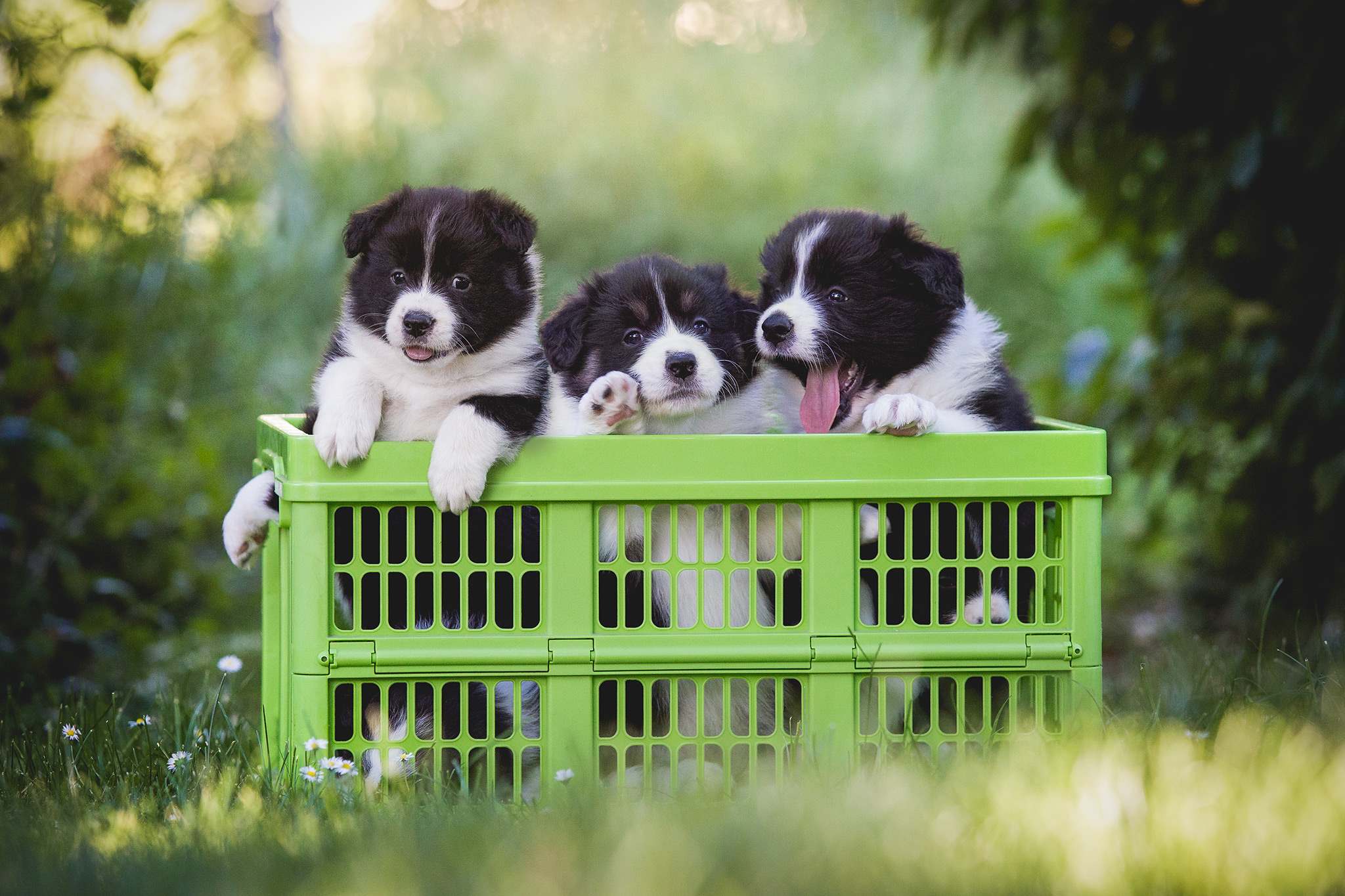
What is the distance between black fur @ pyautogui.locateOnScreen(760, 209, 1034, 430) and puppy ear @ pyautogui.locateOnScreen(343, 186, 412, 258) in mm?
816

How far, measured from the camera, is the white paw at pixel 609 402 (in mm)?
2318

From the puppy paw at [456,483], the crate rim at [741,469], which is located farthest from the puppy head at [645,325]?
the puppy paw at [456,483]

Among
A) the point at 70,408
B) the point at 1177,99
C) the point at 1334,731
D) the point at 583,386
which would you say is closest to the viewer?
the point at 1334,731

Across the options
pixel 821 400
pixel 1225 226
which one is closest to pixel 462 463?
pixel 821 400

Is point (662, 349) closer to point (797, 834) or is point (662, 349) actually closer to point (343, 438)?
point (343, 438)

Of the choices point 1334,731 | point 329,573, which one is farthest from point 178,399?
point 1334,731

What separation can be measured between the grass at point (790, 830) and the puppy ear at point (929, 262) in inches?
38.9

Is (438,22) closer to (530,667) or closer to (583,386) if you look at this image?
(583,386)

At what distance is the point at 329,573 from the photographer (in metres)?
1.95

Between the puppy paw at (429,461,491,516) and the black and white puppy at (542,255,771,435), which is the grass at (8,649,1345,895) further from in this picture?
the black and white puppy at (542,255,771,435)

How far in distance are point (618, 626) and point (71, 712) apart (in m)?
1.44

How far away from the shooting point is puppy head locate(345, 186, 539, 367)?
2396mm

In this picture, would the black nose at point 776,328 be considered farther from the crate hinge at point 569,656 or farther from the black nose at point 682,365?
the crate hinge at point 569,656

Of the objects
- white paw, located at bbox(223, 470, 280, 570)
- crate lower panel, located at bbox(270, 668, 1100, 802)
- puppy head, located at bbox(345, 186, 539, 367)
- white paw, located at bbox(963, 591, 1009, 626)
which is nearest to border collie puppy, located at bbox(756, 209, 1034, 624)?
white paw, located at bbox(963, 591, 1009, 626)
